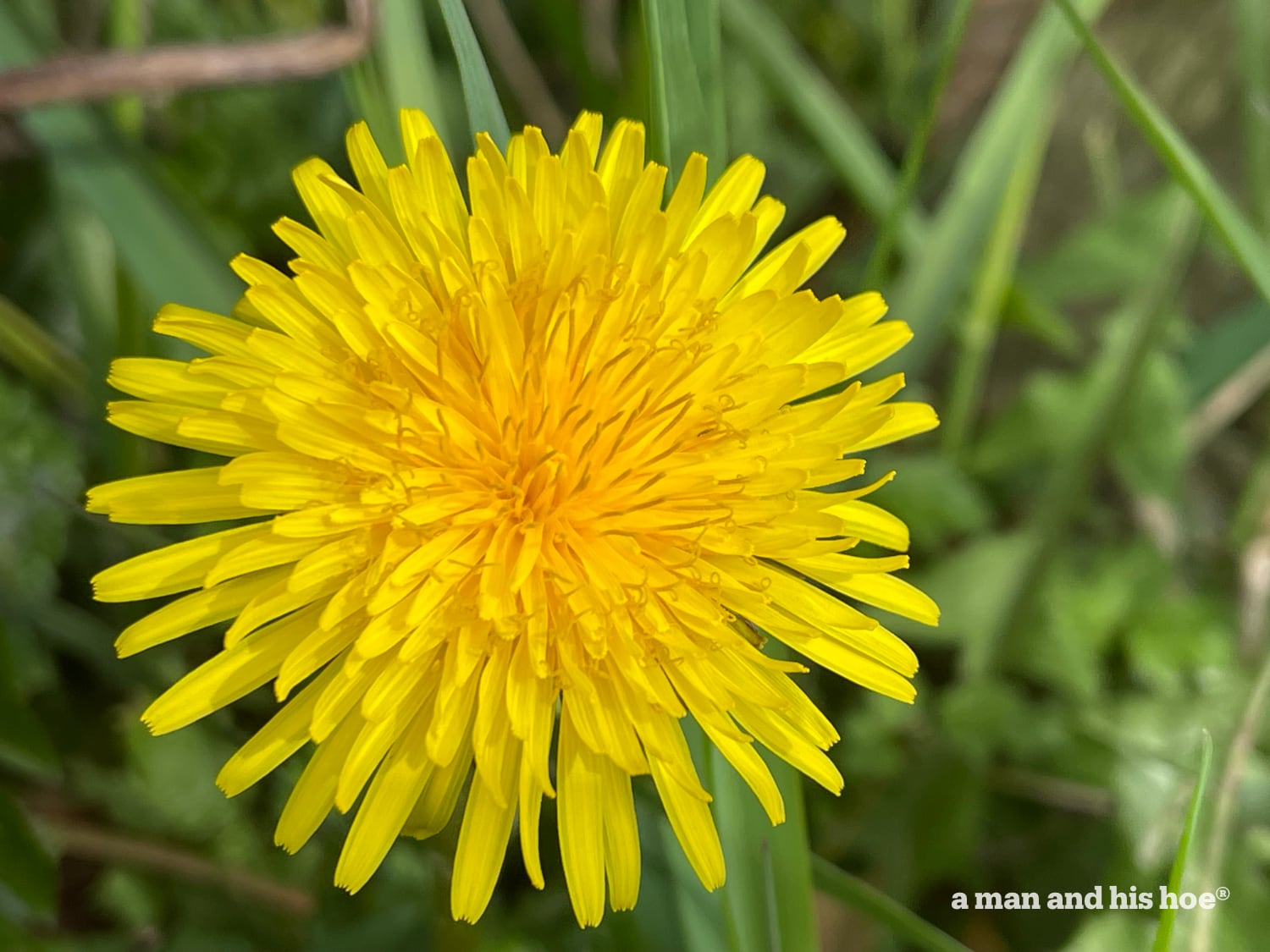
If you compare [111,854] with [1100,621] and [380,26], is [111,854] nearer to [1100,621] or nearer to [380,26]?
[380,26]

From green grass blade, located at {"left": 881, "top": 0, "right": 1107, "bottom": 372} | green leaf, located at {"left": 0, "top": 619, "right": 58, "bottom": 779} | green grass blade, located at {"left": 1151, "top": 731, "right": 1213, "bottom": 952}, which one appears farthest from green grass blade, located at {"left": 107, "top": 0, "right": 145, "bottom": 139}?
green grass blade, located at {"left": 1151, "top": 731, "right": 1213, "bottom": 952}

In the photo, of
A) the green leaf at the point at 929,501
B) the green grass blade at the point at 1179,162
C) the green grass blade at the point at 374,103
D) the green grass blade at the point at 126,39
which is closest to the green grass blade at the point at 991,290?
the green leaf at the point at 929,501

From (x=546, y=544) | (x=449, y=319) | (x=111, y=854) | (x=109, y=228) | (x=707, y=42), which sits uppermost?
(x=707, y=42)

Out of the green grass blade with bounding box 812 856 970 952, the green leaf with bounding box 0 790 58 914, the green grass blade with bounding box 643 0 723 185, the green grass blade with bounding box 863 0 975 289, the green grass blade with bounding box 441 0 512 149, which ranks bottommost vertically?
the green leaf with bounding box 0 790 58 914

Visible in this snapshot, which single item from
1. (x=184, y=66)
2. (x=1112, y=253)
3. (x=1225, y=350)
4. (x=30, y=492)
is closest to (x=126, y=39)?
(x=184, y=66)

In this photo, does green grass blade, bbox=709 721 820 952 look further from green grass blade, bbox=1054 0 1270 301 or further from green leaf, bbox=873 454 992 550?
green grass blade, bbox=1054 0 1270 301

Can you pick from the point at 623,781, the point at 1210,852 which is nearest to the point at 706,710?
the point at 623,781
